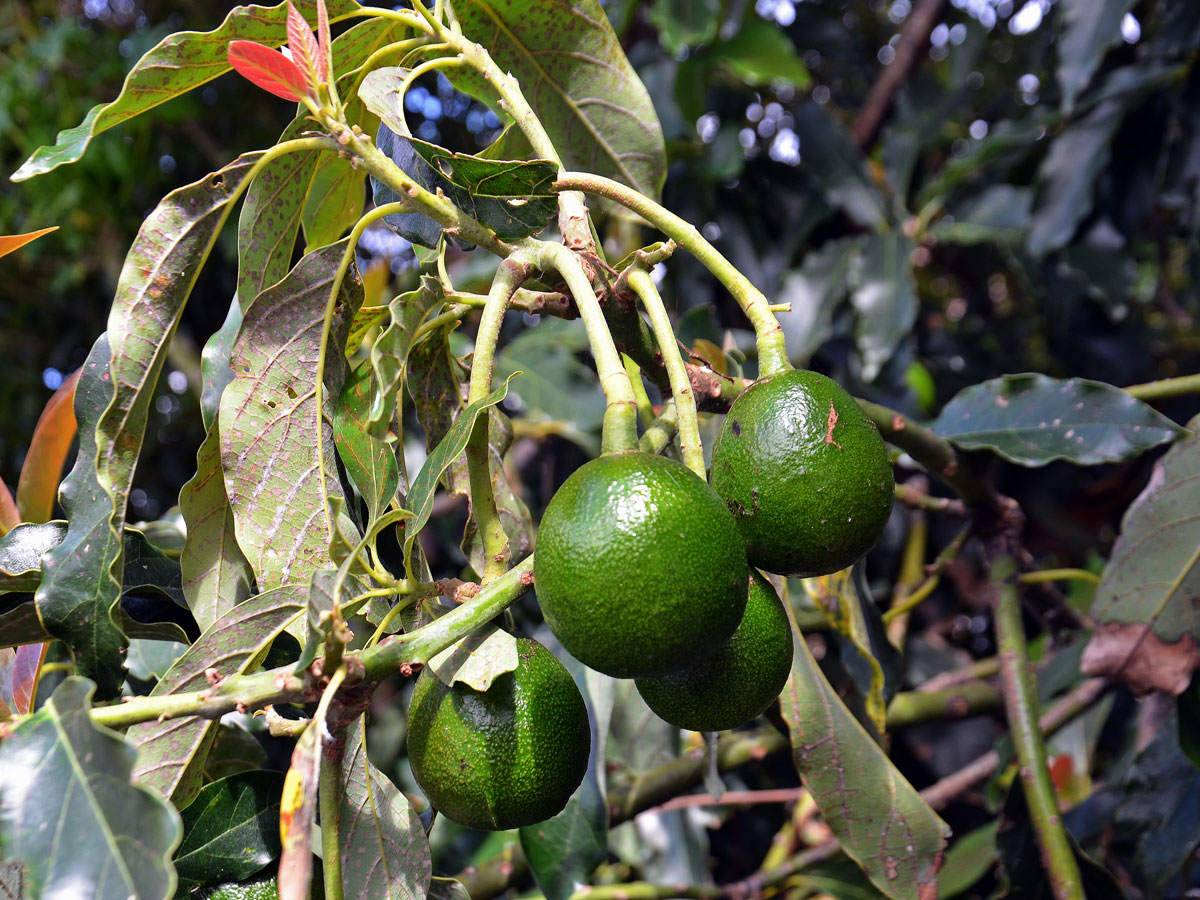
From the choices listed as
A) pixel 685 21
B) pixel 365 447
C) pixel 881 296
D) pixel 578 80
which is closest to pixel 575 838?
pixel 365 447

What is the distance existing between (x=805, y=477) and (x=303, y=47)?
47 centimetres

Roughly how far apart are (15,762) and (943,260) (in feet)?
7.65

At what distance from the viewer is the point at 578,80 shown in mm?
904

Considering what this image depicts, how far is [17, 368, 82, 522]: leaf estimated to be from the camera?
3.13 feet

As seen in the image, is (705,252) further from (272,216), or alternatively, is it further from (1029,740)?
(1029,740)

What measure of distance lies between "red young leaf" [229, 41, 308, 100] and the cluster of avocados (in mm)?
359

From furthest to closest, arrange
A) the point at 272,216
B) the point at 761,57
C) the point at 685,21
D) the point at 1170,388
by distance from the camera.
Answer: the point at 761,57
the point at 685,21
the point at 1170,388
the point at 272,216

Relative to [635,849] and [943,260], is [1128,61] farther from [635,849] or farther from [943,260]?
[635,849]

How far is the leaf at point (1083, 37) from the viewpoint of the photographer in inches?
60.6

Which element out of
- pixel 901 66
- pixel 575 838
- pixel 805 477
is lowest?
pixel 575 838

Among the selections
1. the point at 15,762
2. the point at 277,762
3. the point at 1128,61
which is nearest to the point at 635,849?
the point at 277,762

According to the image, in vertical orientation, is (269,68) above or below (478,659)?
above

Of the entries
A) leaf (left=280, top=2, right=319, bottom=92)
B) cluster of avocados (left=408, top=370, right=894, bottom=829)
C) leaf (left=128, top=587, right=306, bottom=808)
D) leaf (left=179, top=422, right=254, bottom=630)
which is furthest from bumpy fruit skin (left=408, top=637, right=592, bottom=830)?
leaf (left=280, top=2, right=319, bottom=92)

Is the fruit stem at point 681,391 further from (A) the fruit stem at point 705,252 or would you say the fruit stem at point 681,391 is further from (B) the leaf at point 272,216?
(B) the leaf at point 272,216
